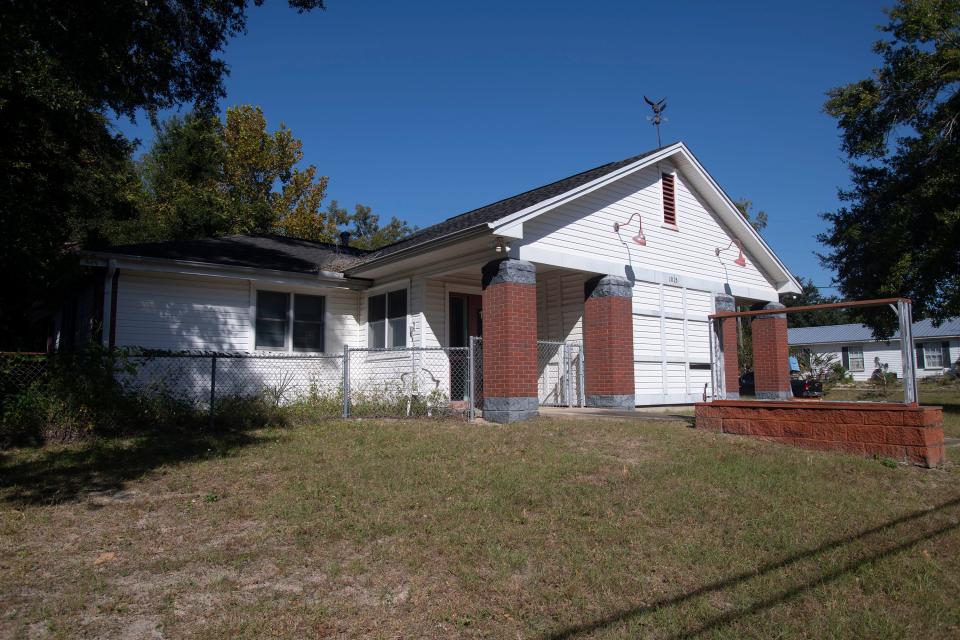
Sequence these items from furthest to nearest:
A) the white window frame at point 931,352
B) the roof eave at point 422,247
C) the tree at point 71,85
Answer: the white window frame at point 931,352
the roof eave at point 422,247
the tree at point 71,85

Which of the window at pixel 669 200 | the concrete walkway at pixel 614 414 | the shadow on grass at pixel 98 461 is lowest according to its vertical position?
the shadow on grass at pixel 98 461

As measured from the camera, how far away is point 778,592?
4.30 meters

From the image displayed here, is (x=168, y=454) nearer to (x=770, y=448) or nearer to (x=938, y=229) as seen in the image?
(x=770, y=448)

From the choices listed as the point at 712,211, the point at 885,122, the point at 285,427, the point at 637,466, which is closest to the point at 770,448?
the point at 637,466

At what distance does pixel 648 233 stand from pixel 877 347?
3850cm

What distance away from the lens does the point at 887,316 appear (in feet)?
57.2

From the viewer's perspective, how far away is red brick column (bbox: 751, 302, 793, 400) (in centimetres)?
→ 1636

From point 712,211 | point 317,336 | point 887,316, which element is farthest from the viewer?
point 887,316

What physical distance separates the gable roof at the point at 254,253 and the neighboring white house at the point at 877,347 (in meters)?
32.9

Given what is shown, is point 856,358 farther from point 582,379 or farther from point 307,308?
point 307,308

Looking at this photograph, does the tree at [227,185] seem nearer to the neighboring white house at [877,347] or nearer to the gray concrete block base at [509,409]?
the gray concrete block base at [509,409]

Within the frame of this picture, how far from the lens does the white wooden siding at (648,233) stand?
1208 cm

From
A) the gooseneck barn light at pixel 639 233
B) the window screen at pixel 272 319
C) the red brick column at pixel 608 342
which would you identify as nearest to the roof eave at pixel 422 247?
the window screen at pixel 272 319

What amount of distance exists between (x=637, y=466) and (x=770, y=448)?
1962 mm
